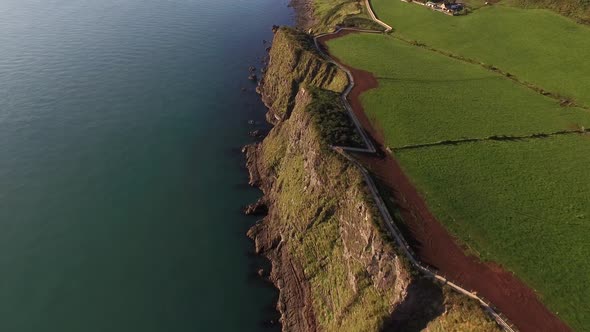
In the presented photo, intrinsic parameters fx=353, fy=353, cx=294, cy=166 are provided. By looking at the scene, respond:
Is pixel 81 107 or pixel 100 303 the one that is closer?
pixel 100 303

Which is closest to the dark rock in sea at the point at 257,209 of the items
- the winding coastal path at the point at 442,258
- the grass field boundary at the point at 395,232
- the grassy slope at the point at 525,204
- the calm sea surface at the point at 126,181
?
the calm sea surface at the point at 126,181

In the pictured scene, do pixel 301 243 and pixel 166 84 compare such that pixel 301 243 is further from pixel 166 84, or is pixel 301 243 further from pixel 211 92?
pixel 166 84

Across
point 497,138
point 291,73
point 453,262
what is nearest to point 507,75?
point 497,138

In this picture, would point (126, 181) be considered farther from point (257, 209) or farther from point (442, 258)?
point (442, 258)

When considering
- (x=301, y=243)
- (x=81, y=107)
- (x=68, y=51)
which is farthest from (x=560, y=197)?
(x=68, y=51)

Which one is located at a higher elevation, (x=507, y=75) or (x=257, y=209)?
(x=507, y=75)
